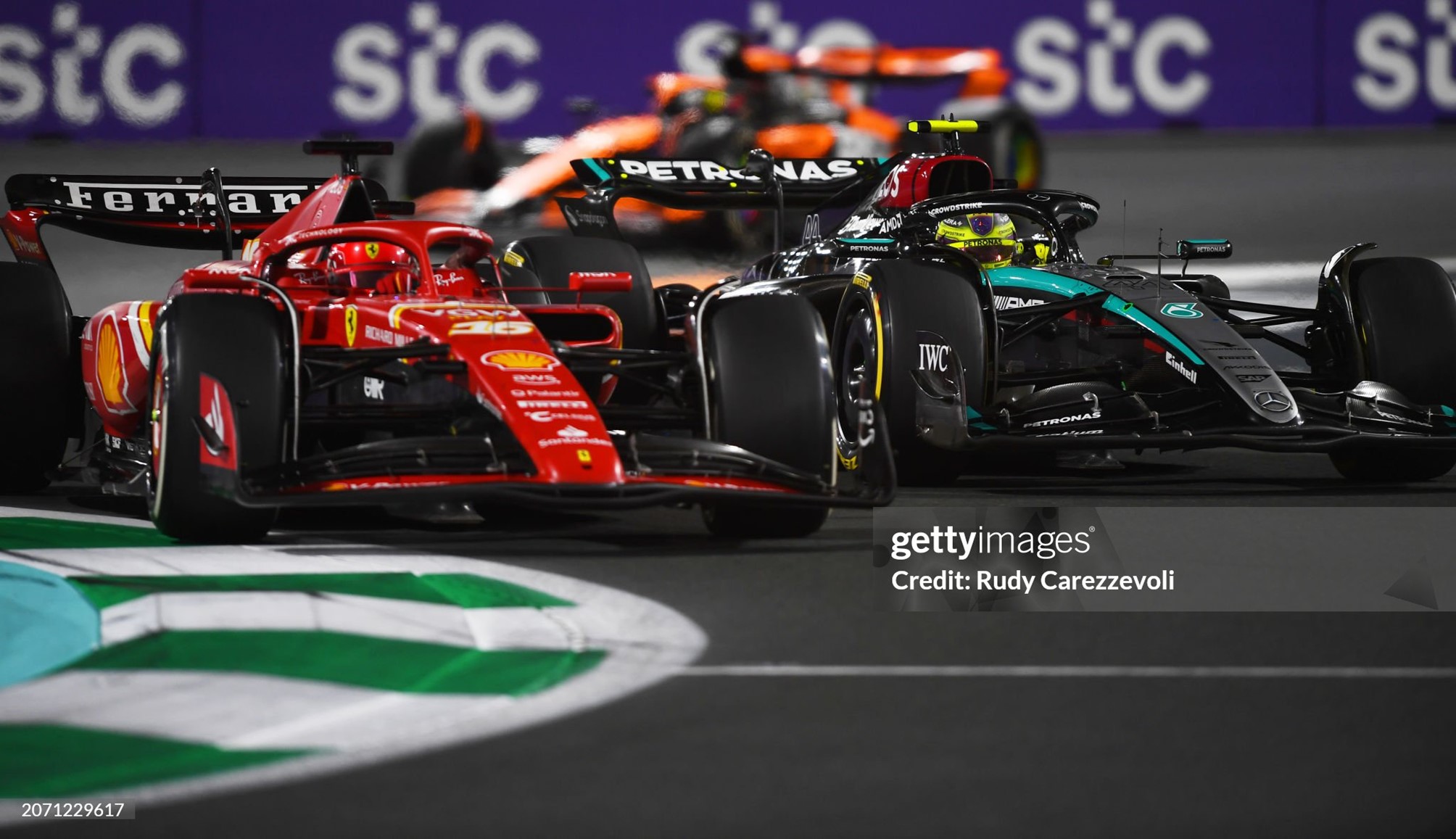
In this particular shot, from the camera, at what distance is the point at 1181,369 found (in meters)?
8.55

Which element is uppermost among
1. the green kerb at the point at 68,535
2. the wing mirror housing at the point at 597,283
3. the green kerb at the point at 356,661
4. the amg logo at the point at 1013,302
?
the wing mirror housing at the point at 597,283

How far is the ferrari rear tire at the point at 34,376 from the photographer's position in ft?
26.5

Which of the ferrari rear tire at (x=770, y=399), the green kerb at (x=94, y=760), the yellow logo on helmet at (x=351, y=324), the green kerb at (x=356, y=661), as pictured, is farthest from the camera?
the yellow logo on helmet at (x=351, y=324)

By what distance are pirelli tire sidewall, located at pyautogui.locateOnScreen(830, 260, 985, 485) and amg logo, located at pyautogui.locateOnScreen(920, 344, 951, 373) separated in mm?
31

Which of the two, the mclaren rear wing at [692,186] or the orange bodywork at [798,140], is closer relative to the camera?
the mclaren rear wing at [692,186]

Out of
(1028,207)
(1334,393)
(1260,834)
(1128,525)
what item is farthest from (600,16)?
(1260,834)

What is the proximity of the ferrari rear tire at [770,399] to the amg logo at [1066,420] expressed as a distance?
1621 mm

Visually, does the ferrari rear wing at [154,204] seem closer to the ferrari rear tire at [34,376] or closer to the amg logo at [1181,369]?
the ferrari rear tire at [34,376]

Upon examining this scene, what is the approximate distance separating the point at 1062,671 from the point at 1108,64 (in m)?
16.6

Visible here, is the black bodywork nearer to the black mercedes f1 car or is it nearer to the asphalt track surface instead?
the black mercedes f1 car

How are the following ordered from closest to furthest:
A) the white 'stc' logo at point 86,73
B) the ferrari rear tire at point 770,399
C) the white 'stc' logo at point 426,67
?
the ferrari rear tire at point 770,399 → the white 'stc' logo at point 86,73 → the white 'stc' logo at point 426,67

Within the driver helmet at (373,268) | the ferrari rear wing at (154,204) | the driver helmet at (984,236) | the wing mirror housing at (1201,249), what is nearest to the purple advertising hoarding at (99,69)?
the ferrari rear wing at (154,204)

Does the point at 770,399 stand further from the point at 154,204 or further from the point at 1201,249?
the point at 154,204

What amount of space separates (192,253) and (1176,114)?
958 cm
